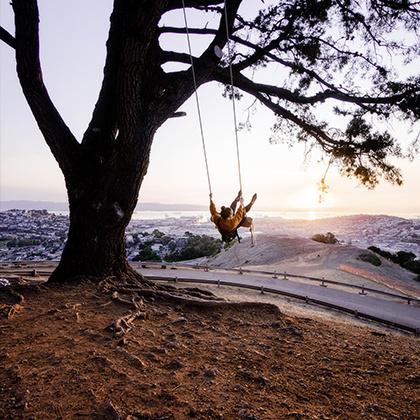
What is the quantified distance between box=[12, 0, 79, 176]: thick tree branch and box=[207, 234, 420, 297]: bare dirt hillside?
12033mm

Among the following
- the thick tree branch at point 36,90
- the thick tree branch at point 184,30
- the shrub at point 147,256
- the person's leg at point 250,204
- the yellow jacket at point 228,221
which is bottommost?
the shrub at point 147,256

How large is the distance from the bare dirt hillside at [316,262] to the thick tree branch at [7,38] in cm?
1329

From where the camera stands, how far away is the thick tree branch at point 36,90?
17.7ft

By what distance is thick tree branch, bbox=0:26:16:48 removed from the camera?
218 inches

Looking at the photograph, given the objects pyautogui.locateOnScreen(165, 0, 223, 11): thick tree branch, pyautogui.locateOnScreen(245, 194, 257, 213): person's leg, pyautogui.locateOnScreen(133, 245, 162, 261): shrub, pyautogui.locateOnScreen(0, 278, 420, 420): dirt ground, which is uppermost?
pyautogui.locateOnScreen(165, 0, 223, 11): thick tree branch

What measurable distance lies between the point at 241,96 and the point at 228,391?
25.4 ft

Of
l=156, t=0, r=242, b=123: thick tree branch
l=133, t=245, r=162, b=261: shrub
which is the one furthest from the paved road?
l=133, t=245, r=162, b=261: shrub

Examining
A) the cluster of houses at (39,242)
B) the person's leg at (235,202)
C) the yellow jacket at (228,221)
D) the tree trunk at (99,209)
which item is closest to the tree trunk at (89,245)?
the tree trunk at (99,209)

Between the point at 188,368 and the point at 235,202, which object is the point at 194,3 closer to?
the point at 235,202

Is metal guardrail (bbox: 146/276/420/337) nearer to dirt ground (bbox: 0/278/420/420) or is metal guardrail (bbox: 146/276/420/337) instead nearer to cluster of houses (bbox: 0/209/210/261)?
dirt ground (bbox: 0/278/420/420)

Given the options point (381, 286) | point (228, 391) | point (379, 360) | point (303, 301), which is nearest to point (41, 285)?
point (228, 391)

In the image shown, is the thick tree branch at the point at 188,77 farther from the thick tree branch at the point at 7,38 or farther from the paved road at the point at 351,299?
the paved road at the point at 351,299

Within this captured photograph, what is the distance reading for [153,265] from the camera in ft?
47.7

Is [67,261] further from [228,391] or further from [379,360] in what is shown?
[379,360]
